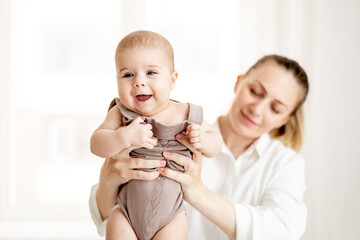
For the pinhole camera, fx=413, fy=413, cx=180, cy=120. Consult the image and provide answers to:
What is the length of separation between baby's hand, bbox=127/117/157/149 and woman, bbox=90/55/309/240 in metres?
0.40

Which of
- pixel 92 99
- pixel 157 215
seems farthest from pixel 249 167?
pixel 92 99

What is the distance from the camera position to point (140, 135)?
4.41 ft

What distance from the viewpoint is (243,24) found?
3.01m

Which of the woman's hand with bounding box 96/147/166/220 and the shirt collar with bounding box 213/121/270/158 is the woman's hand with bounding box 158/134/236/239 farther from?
→ the shirt collar with bounding box 213/121/270/158

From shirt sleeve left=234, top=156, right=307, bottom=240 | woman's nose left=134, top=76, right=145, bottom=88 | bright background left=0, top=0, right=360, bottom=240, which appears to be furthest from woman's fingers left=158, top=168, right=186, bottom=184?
bright background left=0, top=0, right=360, bottom=240

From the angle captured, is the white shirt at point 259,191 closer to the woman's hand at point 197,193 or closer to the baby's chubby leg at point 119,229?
the woman's hand at point 197,193

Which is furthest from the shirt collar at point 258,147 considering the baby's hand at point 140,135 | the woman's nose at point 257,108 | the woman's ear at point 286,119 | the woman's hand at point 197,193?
the baby's hand at point 140,135

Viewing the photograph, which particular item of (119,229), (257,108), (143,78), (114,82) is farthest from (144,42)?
(114,82)

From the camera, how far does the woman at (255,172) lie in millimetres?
1842

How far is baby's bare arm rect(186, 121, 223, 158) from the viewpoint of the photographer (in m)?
1.40

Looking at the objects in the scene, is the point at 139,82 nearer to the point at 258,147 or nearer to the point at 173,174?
the point at 173,174

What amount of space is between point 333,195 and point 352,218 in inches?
7.9

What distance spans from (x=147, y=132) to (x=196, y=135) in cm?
17

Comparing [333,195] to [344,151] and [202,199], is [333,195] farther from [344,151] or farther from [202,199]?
[202,199]
